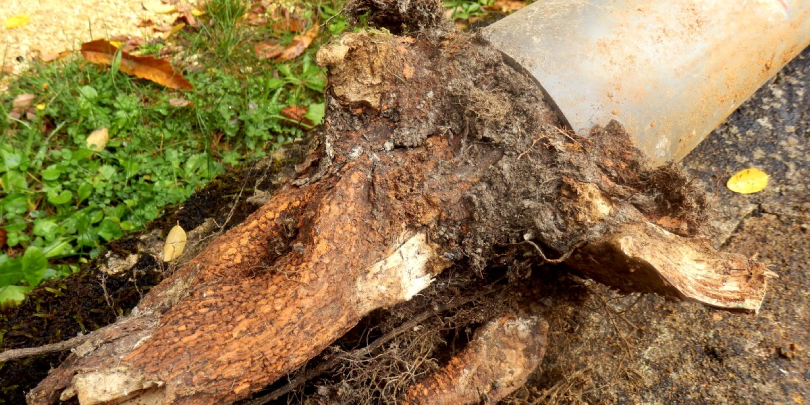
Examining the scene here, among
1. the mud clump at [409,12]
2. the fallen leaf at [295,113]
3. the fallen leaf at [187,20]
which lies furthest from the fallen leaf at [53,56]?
the mud clump at [409,12]

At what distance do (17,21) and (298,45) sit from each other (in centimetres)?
170

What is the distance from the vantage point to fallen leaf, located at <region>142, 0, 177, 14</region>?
360 cm

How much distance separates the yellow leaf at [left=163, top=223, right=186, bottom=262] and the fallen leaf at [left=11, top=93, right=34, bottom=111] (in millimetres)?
1424

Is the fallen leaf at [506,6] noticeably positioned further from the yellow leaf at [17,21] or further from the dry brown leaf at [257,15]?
the yellow leaf at [17,21]

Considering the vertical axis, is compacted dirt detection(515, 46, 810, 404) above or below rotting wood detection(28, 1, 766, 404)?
below

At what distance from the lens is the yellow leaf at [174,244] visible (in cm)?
224

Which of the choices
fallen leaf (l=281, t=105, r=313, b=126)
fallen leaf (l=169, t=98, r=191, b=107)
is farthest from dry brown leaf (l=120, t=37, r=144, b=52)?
fallen leaf (l=281, t=105, r=313, b=126)

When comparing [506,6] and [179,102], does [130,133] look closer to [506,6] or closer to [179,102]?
[179,102]

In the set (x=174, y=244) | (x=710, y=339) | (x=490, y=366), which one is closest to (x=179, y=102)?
(x=174, y=244)

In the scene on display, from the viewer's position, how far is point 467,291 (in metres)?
1.79

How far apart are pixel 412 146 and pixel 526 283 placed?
0.57m

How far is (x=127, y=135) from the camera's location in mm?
3008

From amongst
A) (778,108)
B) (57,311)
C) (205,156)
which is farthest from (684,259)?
(205,156)

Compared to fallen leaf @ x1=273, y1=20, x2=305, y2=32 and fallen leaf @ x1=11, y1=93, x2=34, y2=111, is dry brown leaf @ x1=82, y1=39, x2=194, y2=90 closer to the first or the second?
fallen leaf @ x1=11, y1=93, x2=34, y2=111
